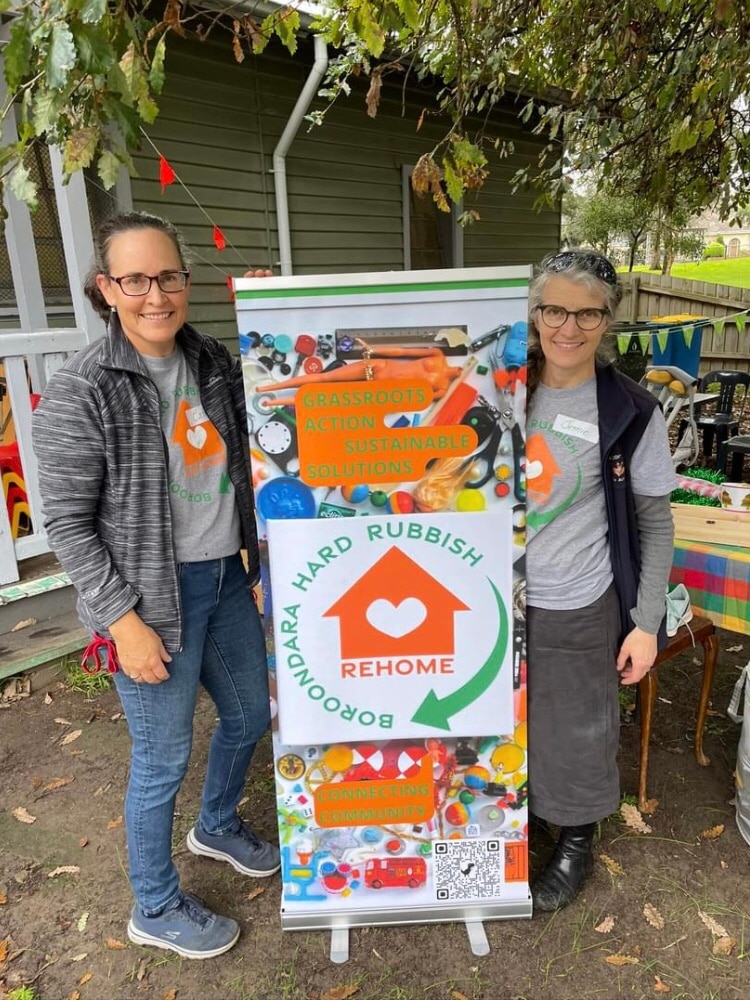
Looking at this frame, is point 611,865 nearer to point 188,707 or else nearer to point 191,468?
point 188,707

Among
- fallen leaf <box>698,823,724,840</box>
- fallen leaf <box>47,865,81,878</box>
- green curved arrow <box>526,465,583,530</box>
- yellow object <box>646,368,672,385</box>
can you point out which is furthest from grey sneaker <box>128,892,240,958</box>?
yellow object <box>646,368,672,385</box>

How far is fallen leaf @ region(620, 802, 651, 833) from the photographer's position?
233 cm

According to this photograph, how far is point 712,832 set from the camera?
231 cm

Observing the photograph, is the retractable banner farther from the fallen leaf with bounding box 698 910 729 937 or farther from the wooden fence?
the wooden fence

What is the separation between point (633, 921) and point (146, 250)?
2168mm

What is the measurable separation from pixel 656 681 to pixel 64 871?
200 cm

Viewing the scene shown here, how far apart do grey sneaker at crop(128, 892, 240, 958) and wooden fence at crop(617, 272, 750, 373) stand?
1047 cm

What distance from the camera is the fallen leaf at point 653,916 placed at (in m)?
1.97

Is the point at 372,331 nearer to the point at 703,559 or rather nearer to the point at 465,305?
the point at 465,305

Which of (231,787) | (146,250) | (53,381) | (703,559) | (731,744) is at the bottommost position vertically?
(731,744)

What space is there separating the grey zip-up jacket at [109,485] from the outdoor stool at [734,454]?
4.35 m

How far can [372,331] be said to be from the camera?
155 cm

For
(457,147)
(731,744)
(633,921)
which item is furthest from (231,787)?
(457,147)

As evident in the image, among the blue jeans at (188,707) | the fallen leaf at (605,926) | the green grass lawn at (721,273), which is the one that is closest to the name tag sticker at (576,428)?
the blue jeans at (188,707)
